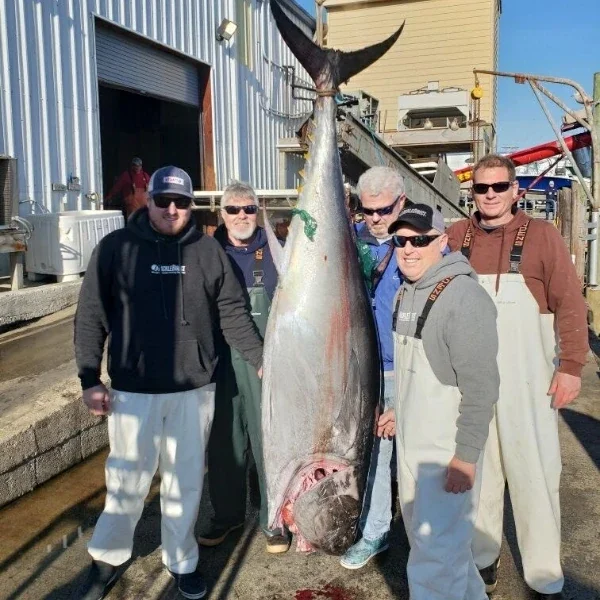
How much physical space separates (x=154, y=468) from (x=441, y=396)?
3.99 feet

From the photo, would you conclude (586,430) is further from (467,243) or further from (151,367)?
(151,367)

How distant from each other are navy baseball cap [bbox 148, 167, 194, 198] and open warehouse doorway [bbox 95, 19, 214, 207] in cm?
559

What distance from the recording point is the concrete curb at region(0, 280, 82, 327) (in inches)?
189

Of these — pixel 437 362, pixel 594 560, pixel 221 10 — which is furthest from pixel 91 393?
pixel 221 10

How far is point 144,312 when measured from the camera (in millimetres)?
2410

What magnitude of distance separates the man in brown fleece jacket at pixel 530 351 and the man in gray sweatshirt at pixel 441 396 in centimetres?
37

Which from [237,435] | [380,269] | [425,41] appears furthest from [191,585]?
[425,41]

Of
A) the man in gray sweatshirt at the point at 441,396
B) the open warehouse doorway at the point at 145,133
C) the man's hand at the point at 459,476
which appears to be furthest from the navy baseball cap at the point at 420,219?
the open warehouse doorway at the point at 145,133

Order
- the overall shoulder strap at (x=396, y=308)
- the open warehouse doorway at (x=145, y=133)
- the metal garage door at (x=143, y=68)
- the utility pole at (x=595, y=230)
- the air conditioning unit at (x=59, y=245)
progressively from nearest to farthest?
the overall shoulder strap at (x=396, y=308) < the air conditioning unit at (x=59, y=245) < the utility pole at (x=595, y=230) < the metal garage door at (x=143, y=68) < the open warehouse doorway at (x=145, y=133)

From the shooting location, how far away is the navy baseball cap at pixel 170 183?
2385 millimetres

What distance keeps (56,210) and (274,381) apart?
5131 mm

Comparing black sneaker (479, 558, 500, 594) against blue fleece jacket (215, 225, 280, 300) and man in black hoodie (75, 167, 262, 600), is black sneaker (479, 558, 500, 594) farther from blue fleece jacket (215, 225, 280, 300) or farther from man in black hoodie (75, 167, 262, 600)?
blue fleece jacket (215, 225, 280, 300)

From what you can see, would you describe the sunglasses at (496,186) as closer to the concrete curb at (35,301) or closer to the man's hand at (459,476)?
the man's hand at (459,476)

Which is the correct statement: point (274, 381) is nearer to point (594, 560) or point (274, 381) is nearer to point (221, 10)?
point (594, 560)
